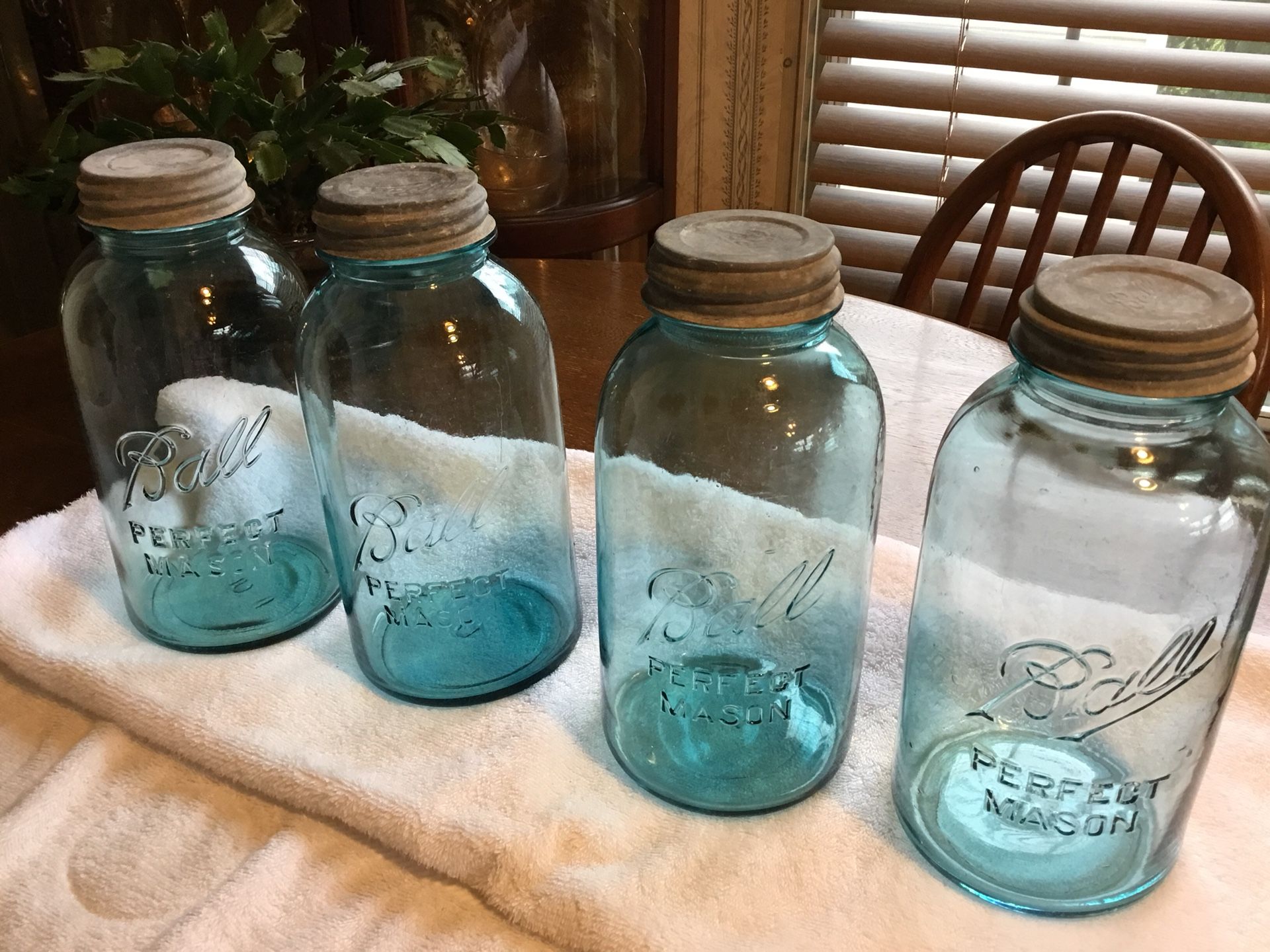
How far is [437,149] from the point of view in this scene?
2.08 feet

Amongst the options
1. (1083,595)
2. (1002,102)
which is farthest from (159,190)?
(1002,102)

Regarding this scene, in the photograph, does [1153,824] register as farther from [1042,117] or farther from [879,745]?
[1042,117]

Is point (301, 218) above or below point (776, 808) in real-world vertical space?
above

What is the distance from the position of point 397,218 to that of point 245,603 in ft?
0.92

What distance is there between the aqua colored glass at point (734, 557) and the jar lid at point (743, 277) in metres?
0.04

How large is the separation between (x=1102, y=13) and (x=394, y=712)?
1072 millimetres

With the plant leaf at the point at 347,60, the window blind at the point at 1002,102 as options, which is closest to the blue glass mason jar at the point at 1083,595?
the plant leaf at the point at 347,60

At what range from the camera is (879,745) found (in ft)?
1.64

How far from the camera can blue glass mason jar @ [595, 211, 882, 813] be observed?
433 millimetres

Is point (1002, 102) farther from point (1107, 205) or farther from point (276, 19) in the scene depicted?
point (276, 19)

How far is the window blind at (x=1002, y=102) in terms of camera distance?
3.77 ft

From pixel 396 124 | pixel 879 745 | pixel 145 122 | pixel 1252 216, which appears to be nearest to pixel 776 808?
pixel 879 745

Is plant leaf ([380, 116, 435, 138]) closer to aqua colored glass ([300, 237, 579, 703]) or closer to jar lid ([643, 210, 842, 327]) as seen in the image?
aqua colored glass ([300, 237, 579, 703])

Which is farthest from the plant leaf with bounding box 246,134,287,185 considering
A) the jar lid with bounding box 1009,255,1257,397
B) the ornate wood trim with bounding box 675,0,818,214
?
the ornate wood trim with bounding box 675,0,818,214
